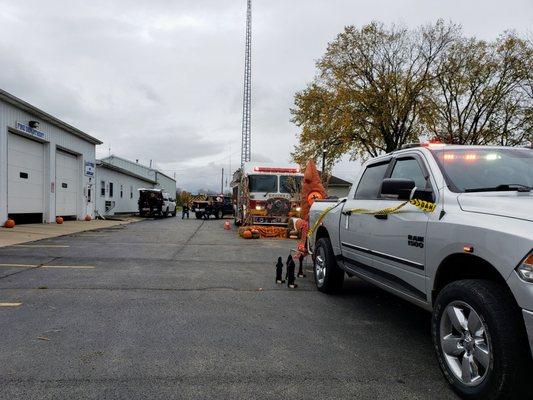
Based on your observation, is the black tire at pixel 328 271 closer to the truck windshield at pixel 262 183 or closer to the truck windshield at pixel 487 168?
the truck windshield at pixel 487 168

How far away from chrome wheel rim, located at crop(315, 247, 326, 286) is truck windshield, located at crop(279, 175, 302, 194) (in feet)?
36.1

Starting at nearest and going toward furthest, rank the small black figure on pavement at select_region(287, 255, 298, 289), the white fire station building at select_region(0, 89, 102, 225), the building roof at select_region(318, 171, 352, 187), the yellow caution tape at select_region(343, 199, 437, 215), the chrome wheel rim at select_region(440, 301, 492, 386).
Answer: the chrome wheel rim at select_region(440, 301, 492, 386) → the yellow caution tape at select_region(343, 199, 437, 215) → the small black figure on pavement at select_region(287, 255, 298, 289) → the white fire station building at select_region(0, 89, 102, 225) → the building roof at select_region(318, 171, 352, 187)

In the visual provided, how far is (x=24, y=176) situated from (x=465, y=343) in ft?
65.4

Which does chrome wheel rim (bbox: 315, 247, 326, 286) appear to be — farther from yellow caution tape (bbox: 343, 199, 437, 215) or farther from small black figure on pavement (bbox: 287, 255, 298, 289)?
yellow caution tape (bbox: 343, 199, 437, 215)

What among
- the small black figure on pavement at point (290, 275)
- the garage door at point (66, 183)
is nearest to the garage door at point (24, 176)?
the garage door at point (66, 183)

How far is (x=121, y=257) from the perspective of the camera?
996 centimetres

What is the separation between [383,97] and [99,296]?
25.4 meters

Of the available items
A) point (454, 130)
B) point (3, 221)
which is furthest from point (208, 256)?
point (454, 130)

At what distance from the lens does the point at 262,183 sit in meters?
17.9

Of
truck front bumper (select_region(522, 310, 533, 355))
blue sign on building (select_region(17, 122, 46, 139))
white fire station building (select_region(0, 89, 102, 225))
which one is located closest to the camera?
truck front bumper (select_region(522, 310, 533, 355))

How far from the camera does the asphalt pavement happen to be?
10.7 ft

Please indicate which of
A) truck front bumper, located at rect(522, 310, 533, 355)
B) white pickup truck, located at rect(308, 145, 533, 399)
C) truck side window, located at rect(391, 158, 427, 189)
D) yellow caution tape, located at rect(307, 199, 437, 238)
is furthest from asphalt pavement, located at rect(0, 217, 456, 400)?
truck side window, located at rect(391, 158, 427, 189)

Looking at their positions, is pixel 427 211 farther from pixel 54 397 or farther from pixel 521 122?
pixel 521 122

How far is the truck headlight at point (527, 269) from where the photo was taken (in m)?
2.56
